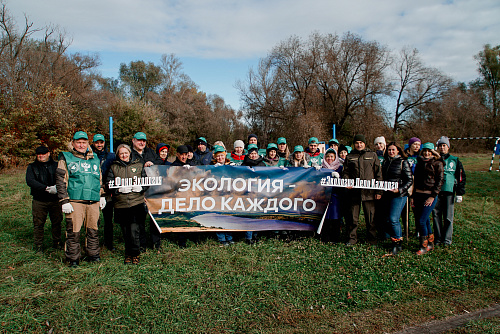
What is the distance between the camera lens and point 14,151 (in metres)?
17.6

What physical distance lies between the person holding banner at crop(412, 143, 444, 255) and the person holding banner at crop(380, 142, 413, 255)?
9.6 inches

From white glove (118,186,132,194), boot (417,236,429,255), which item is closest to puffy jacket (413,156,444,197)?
boot (417,236,429,255)

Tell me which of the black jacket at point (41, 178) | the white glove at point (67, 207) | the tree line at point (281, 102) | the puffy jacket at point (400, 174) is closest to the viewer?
the white glove at point (67, 207)

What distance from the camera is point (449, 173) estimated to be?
5.41m

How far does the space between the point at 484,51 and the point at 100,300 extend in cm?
5127

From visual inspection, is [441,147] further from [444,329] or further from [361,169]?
[444,329]

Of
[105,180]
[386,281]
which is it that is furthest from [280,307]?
[105,180]

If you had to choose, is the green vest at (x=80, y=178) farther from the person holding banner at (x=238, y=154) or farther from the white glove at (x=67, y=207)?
the person holding banner at (x=238, y=154)

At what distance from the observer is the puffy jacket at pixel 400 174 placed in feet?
16.5

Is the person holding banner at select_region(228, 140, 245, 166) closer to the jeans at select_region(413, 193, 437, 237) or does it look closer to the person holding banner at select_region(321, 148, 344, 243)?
the person holding banner at select_region(321, 148, 344, 243)

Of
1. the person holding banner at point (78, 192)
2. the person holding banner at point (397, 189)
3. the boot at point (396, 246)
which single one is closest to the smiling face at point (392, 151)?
the person holding banner at point (397, 189)

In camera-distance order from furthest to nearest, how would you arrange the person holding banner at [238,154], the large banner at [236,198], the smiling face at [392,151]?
the person holding banner at [238,154]
the large banner at [236,198]
the smiling face at [392,151]

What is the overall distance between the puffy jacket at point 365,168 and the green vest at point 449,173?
120 cm

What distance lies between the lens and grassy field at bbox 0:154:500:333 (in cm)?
316
